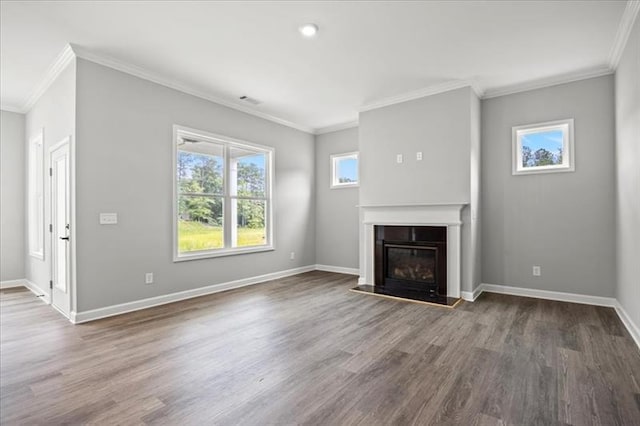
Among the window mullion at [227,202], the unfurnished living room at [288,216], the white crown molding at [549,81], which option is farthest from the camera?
the window mullion at [227,202]

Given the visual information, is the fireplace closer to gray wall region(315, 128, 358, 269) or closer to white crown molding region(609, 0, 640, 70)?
gray wall region(315, 128, 358, 269)

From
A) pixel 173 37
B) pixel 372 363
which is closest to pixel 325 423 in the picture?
pixel 372 363

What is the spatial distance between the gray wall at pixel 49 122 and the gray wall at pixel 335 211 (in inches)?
169

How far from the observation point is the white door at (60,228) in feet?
12.1

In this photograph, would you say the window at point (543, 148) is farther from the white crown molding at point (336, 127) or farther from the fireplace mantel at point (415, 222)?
the white crown molding at point (336, 127)

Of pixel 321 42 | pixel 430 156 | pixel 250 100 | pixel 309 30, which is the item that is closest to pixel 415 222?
pixel 430 156

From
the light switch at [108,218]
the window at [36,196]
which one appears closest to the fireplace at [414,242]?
the light switch at [108,218]

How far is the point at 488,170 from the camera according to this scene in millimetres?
4840

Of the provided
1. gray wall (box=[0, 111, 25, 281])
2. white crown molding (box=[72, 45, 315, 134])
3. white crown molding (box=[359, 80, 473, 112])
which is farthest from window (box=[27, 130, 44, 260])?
white crown molding (box=[359, 80, 473, 112])

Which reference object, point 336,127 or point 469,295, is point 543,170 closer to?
point 469,295

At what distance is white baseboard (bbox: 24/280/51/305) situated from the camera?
437 cm

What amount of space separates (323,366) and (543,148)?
4.30 metres

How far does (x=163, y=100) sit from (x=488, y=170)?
4.81m

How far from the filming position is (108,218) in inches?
147
